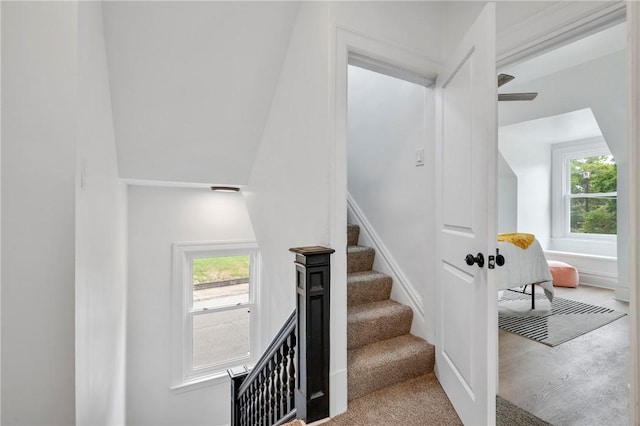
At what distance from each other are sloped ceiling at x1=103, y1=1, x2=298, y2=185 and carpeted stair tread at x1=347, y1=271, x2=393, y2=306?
1.40 meters

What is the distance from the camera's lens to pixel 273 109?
235cm

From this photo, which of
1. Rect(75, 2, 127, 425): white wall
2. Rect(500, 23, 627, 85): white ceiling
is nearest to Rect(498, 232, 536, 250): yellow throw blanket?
Rect(500, 23, 627, 85): white ceiling

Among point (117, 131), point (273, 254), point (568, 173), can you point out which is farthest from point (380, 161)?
point (568, 173)

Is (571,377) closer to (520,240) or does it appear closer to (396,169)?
(520,240)

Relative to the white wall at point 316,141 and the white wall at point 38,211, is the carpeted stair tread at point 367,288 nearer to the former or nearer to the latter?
the white wall at point 316,141

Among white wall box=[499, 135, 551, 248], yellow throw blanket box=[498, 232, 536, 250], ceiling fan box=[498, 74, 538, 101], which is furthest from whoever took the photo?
white wall box=[499, 135, 551, 248]

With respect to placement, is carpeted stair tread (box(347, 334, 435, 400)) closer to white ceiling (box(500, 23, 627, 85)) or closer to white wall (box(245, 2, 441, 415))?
white wall (box(245, 2, 441, 415))

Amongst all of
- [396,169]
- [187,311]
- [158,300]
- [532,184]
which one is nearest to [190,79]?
[396,169]

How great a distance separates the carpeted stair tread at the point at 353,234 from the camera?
2.95 meters

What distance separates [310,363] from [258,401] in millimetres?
1007

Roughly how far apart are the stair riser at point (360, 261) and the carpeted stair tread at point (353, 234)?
0.30m

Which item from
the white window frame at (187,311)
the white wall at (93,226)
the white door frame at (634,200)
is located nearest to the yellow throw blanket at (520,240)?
the white window frame at (187,311)

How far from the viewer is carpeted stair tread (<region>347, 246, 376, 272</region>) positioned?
263 centimetres

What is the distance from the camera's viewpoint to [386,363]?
6.13ft
